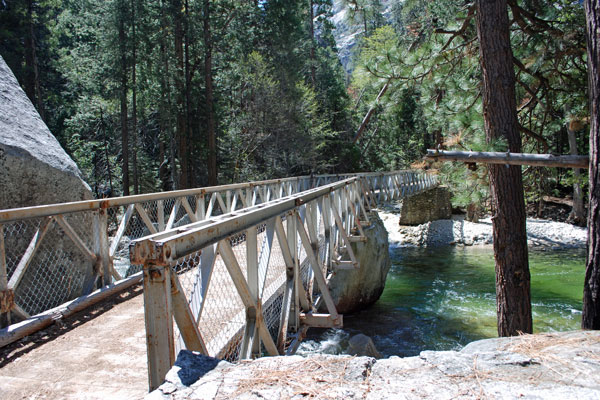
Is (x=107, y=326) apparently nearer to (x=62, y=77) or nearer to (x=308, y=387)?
(x=308, y=387)

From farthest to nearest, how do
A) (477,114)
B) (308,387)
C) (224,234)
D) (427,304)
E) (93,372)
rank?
1. (427,304)
2. (477,114)
3. (93,372)
4. (224,234)
5. (308,387)

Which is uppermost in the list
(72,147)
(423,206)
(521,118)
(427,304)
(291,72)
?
(291,72)

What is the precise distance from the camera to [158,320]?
1.75 meters

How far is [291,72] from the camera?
22469 mm

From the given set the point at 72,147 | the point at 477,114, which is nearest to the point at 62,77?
the point at 72,147

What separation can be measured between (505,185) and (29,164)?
5732mm

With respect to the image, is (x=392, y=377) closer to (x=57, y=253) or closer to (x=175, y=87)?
(x=57, y=253)

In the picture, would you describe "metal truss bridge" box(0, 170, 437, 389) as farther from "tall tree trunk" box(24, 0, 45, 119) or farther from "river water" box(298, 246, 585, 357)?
"tall tree trunk" box(24, 0, 45, 119)

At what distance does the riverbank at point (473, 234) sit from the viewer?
17312 mm

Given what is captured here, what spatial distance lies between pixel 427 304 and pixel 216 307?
835 cm

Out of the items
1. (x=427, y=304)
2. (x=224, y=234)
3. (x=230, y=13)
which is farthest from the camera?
(x=230, y=13)

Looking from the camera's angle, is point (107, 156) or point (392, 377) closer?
point (392, 377)

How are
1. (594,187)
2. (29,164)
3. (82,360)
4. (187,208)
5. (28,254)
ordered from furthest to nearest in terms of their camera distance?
(187,208) < (29,164) < (28,254) < (594,187) < (82,360)

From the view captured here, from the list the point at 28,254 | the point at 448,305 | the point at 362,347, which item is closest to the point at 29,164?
the point at 28,254
